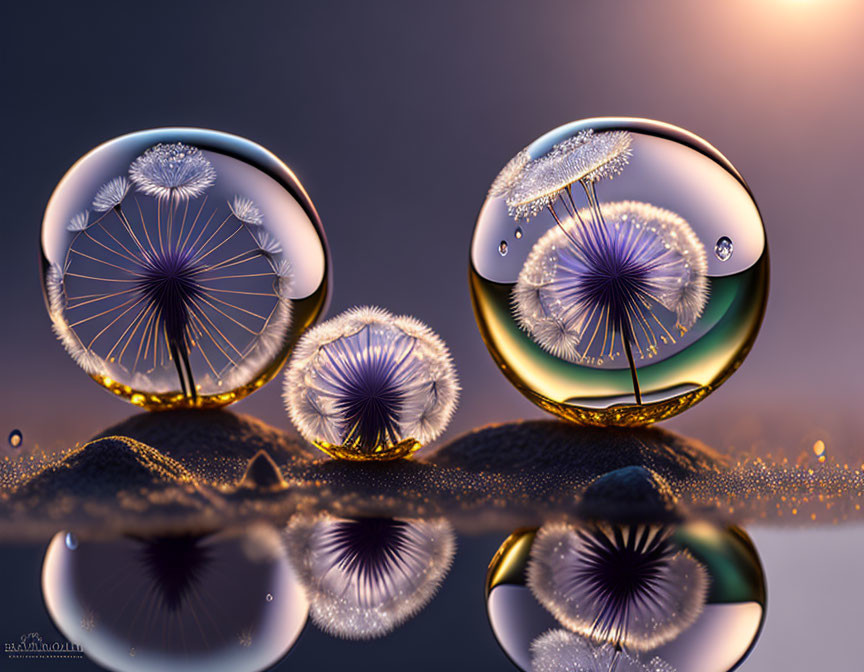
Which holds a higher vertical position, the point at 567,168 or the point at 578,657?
the point at 567,168

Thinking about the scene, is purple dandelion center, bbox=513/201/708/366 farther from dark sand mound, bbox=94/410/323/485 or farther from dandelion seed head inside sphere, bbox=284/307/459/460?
dark sand mound, bbox=94/410/323/485

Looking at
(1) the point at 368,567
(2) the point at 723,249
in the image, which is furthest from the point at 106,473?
(2) the point at 723,249

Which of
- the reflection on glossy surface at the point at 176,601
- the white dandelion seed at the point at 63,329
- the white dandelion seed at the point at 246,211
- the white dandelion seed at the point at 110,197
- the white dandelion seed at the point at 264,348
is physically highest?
the white dandelion seed at the point at 246,211

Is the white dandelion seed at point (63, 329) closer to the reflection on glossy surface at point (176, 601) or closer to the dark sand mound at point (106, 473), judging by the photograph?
the dark sand mound at point (106, 473)

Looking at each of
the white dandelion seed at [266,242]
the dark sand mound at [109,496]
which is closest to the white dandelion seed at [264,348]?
the white dandelion seed at [266,242]

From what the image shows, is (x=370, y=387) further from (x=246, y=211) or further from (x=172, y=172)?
(x=172, y=172)

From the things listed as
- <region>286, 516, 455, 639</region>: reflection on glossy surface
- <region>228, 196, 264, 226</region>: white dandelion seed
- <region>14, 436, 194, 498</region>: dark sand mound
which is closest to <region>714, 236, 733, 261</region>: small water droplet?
<region>286, 516, 455, 639</region>: reflection on glossy surface
